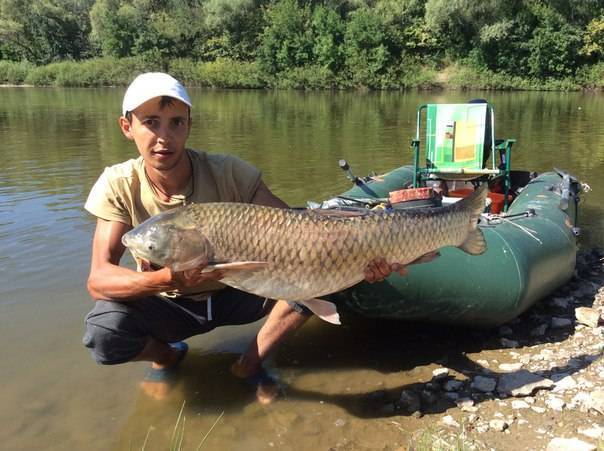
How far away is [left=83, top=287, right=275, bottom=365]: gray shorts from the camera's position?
10.4 feet

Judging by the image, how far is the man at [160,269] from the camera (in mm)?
2965

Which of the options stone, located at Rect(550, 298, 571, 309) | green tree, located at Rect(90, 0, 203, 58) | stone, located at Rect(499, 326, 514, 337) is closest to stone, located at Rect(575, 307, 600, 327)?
stone, located at Rect(550, 298, 571, 309)

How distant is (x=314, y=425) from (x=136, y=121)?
206 centimetres

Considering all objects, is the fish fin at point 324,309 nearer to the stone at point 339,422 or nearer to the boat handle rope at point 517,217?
the stone at point 339,422

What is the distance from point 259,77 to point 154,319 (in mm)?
44751

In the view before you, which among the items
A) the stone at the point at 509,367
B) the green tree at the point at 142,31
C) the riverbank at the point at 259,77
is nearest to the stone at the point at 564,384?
the stone at the point at 509,367

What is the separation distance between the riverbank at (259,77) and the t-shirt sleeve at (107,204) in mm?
38932

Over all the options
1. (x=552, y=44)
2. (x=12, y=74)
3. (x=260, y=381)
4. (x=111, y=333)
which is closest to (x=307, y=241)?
(x=111, y=333)

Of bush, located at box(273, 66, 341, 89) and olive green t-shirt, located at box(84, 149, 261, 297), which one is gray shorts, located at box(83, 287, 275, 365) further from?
bush, located at box(273, 66, 341, 89)

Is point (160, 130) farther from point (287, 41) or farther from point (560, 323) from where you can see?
point (287, 41)

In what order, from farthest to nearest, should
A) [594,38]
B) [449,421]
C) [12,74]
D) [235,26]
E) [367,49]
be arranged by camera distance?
[235,26] < [12,74] < [367,49] < [594,38] < [449,421]

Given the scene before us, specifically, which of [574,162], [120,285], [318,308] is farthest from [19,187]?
[574,162]

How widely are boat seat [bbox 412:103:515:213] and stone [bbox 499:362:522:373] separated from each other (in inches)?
129

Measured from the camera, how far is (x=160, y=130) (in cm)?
300
